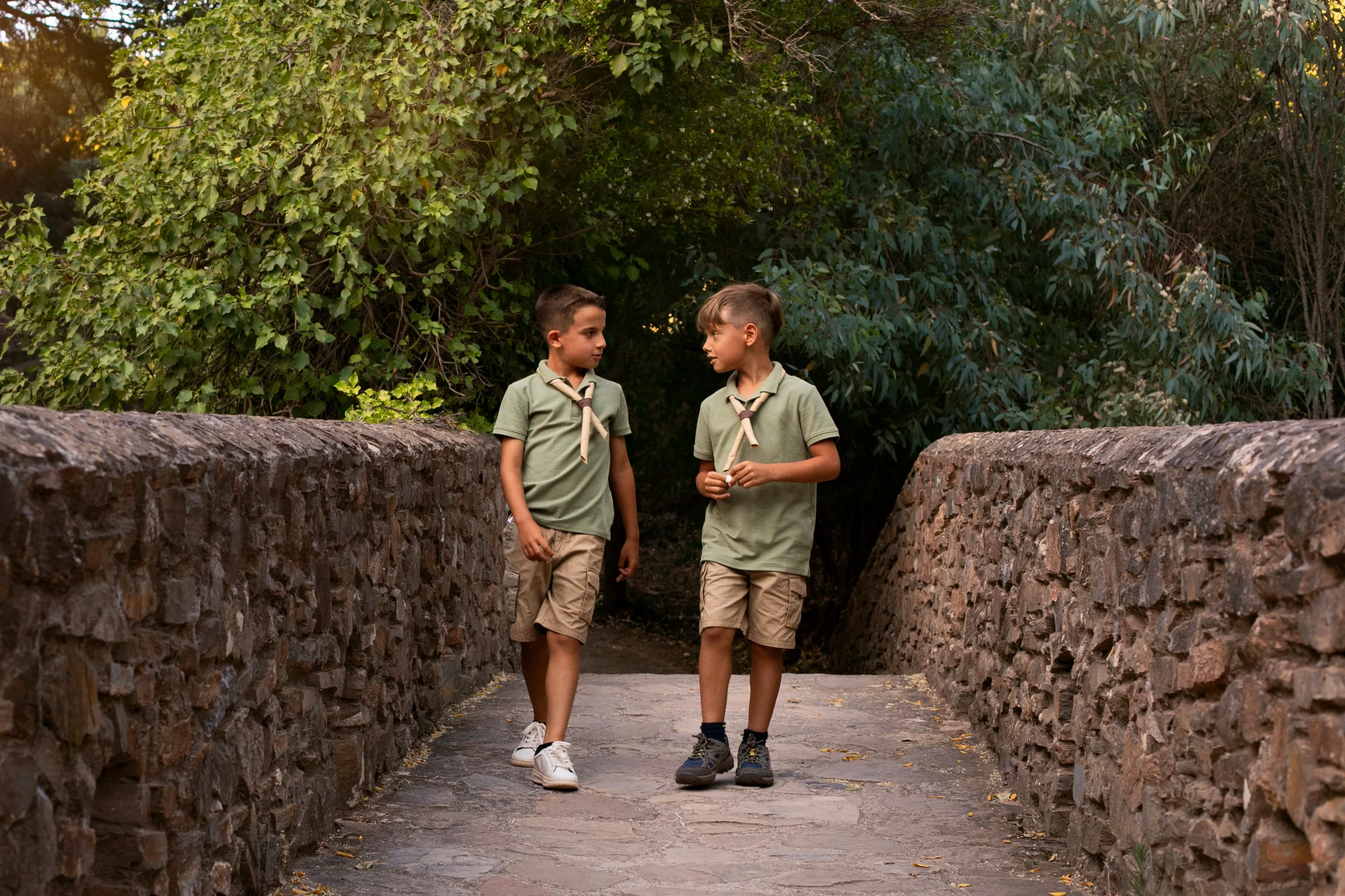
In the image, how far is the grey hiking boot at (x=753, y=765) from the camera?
4.54 meters

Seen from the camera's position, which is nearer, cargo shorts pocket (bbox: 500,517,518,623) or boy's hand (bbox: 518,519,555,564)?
boy's hand (bbox: 518,519,555,564)

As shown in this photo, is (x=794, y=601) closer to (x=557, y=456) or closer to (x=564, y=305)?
(x=557, y=456)

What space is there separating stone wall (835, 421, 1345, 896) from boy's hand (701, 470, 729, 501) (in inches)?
40.9

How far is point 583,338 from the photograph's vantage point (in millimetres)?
4781

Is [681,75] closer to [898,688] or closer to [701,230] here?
[701,230]

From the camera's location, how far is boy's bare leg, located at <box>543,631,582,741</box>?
4.50 metres

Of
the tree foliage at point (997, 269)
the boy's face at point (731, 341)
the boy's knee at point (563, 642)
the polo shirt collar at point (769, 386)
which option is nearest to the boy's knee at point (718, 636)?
the boy's knee at point (563, 642)

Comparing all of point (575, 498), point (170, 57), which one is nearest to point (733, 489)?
point (575, 498)

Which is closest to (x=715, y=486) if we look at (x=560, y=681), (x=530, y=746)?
(x=560, y=681)

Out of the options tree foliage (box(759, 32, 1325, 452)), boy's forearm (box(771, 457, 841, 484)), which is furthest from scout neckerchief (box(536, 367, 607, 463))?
tree foliage (box(759, 32, 1325, 452))

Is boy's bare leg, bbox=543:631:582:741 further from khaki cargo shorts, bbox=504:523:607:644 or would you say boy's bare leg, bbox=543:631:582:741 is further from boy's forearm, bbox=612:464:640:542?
boy's forearm, bbox=612:464:640:542

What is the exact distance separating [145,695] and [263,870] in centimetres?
98

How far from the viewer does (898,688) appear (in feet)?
22.3

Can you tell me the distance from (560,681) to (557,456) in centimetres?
78
